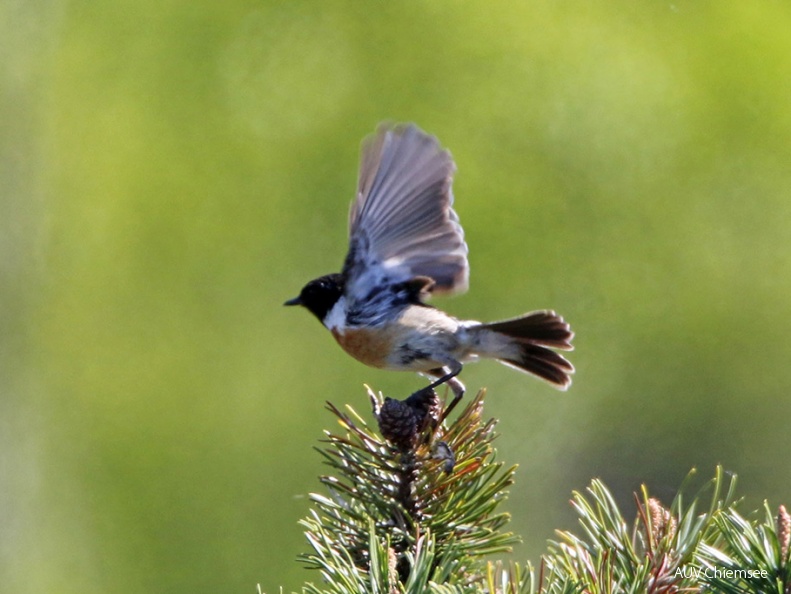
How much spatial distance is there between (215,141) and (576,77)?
2.64m

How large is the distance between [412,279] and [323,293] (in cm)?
26

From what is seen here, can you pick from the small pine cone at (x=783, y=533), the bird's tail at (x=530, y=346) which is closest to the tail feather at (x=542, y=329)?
the bird's tail at (x=530, y=346)

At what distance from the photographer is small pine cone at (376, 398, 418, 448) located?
1468 millimetres

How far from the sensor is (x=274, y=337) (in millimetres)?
6180

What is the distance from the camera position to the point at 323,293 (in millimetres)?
2736

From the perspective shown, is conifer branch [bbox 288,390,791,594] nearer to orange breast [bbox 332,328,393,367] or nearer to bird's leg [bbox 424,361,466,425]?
bird's leg [bbox 424,361,466,425]

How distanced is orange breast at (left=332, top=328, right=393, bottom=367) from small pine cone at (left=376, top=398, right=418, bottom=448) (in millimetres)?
1069

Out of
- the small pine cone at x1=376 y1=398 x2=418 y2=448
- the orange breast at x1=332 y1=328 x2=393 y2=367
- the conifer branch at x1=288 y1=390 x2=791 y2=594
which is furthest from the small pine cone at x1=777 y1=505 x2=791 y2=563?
the orange breast at x1=332 y1=328 x2=393 y2=367

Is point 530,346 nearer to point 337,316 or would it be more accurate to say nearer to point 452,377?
point 452,377

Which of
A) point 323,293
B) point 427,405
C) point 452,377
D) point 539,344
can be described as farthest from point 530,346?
point 427,405

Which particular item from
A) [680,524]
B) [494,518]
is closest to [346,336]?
[494,518]

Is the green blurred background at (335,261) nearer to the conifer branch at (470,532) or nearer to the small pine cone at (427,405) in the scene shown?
the small pine cone at (427,405)

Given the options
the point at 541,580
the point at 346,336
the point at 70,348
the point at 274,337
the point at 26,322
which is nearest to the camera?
the point at 541,580

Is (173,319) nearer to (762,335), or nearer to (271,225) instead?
(271,225)
